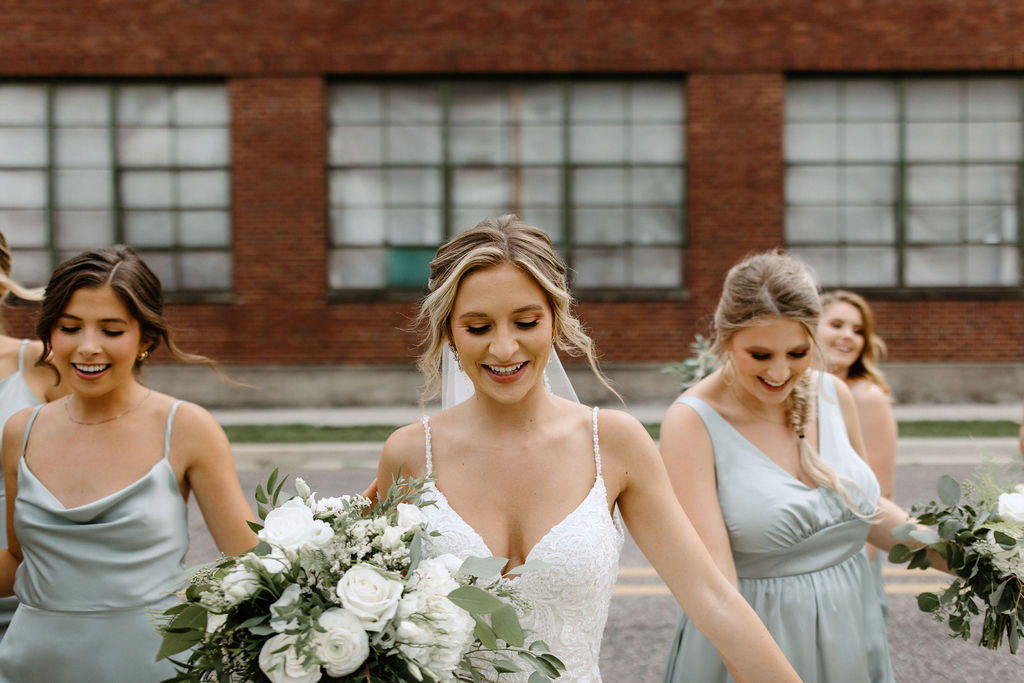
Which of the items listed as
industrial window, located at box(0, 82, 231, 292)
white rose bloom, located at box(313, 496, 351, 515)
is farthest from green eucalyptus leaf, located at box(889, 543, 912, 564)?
industrial window, located at box(0, 82, 231, 292)

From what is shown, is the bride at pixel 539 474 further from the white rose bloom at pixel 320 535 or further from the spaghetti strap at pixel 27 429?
the spaghetti strap at pixel 27 429

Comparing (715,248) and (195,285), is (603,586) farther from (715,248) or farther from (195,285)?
(195,285)

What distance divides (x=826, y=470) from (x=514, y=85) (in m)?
12.2

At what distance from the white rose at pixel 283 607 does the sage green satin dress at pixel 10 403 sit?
5.45 ft

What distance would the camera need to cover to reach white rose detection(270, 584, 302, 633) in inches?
74.6

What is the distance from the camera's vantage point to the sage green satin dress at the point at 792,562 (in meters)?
3.11

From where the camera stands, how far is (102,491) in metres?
2.76

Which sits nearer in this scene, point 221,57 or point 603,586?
point 603,586

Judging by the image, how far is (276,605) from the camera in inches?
75.6

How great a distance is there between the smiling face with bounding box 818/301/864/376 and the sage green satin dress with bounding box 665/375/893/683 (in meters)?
1.96

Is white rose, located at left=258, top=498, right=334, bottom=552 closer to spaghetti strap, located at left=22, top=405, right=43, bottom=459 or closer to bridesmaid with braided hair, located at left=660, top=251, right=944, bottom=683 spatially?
spaghetti strap, located at left=22, top=405, right=43, bottom=459

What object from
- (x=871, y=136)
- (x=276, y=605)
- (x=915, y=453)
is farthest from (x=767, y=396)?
(x=871, y=136)

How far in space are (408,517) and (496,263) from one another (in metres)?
0.64

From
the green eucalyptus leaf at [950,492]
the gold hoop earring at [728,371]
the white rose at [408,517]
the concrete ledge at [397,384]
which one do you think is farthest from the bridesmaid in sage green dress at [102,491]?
the concrete ledge at [397,384]
